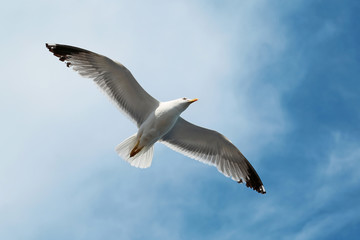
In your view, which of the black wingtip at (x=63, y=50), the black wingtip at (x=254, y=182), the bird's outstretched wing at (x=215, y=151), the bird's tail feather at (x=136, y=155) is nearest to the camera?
the black wingtip at (x=63, y=50)

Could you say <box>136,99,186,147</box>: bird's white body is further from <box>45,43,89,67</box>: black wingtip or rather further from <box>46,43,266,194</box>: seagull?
<box>45,43,89,67</box>: black wingtip

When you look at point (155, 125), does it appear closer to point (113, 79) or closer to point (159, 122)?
point (159, 122)

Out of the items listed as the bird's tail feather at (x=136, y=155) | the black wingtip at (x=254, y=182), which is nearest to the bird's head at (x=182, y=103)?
the bird's tail feather at (x=136, y=155)

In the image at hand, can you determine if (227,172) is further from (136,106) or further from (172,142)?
(136,106)

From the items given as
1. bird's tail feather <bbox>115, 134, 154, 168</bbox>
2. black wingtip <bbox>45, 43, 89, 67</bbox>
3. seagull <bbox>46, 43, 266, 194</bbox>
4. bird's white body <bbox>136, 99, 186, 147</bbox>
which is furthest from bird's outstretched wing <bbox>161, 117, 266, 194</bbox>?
black wingtip <bbox>45, 43, 89, 67</bbox>

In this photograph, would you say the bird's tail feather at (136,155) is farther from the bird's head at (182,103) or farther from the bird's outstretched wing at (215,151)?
the bird's head at (182,103)

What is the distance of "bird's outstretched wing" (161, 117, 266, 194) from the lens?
30.5 feet

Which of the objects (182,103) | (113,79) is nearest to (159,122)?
(182,103)

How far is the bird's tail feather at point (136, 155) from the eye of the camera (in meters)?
8.74

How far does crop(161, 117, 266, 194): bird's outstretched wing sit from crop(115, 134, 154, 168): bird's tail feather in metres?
0.52

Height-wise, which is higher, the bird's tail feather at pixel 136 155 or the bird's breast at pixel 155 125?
the bird's breast at pixel 155 125

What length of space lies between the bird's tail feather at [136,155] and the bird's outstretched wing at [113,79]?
362 mm

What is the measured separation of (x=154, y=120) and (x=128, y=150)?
0.77 m

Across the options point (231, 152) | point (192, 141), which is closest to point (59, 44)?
point (192, 141)
